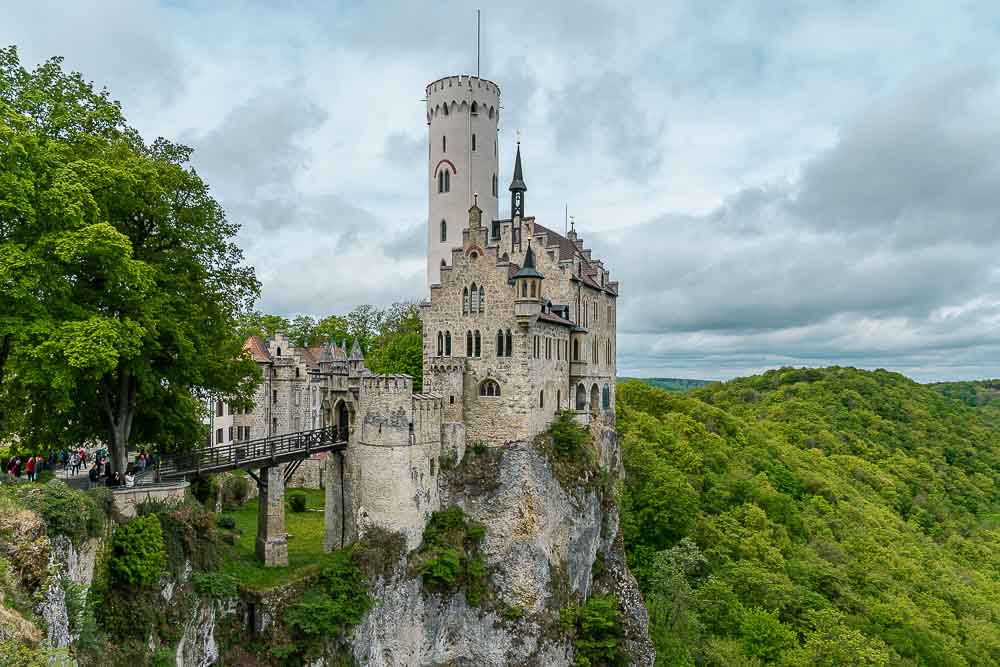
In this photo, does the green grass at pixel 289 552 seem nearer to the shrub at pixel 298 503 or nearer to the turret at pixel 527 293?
the shrub at pixel 298 503

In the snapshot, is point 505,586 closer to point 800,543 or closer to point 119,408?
point 119,408

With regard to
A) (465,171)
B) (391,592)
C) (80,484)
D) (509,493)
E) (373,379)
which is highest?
(465,171)

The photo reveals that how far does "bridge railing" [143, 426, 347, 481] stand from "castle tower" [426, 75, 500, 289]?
1394cm

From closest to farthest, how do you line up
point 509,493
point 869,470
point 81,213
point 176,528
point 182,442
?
point 81,213 < point 176,528 < point 182,442 < point 509,493 < point 869,470

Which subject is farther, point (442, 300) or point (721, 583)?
point (721, 583)

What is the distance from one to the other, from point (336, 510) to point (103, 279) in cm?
1631

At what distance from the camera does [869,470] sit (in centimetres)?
9450

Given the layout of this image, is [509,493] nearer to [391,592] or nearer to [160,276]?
[391,592]

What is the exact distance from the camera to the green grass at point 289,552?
89.8 ft

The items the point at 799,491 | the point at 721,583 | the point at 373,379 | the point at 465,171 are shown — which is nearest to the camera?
the point at 373,379

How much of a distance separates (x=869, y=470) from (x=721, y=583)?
6108 cm

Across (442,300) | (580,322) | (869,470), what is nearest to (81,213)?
(442,300)

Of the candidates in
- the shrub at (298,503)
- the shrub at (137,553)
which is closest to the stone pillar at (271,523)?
the shrub at (137,553)

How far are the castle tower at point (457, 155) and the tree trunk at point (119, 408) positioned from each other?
20663 millimetres
